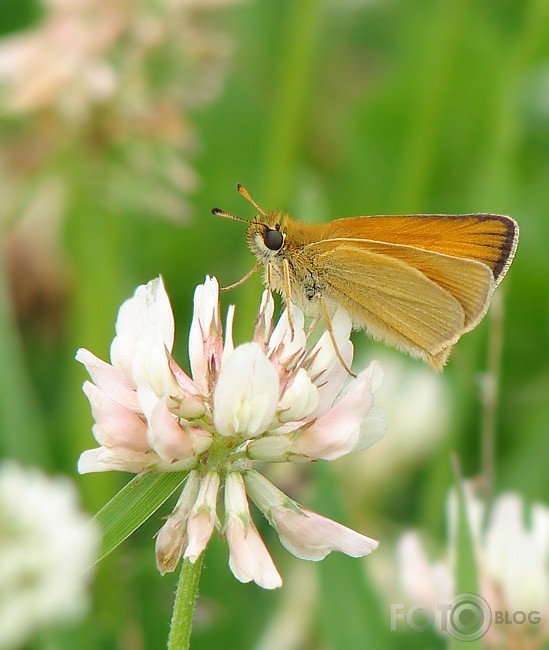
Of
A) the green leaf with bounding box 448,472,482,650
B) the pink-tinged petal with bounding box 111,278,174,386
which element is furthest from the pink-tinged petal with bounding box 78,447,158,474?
the green leaf with bounding box 448,472,482,650

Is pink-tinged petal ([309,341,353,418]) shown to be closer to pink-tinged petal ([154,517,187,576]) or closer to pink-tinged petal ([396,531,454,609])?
pink-tinged petal ([154,517,187,576])

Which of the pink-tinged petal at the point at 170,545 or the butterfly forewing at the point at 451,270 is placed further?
the butterfly forewing at the point at 451,270

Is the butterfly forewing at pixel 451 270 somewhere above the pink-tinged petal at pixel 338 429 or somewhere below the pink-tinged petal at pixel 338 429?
above

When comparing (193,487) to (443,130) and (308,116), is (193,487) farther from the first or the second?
(308,116)

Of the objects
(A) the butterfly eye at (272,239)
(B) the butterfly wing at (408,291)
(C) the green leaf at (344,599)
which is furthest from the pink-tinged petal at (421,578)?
(A) the butterfly eye at (272,239)

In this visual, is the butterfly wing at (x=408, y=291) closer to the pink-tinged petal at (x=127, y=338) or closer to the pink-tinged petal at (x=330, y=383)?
the pink-tinged petal at (x=330, y=383)
